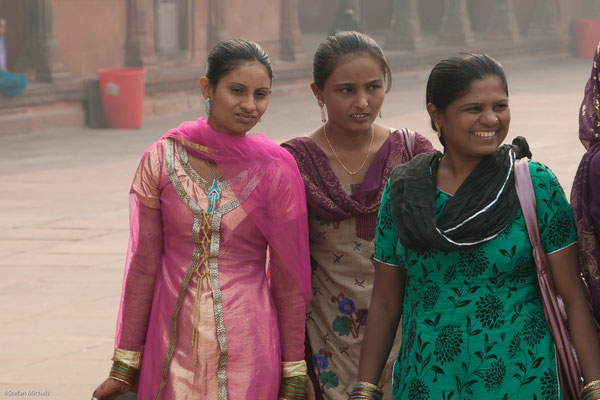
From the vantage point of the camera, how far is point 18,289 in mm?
7609

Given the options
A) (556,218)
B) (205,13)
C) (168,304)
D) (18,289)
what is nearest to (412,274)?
(556,218)

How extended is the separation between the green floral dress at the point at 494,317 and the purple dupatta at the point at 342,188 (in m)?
0.75

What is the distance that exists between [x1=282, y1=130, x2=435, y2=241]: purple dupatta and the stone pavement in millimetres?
2255

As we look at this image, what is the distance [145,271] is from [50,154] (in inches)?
437

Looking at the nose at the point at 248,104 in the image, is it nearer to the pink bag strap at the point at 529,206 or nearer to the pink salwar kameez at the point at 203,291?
the pink salwar kameez at the point at 203,291

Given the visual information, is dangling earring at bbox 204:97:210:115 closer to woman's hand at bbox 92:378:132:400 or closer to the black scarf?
the black scarf

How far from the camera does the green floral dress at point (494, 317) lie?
287cm

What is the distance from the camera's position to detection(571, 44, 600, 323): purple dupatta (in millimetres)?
3014

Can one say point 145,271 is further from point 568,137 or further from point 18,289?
point 568,137

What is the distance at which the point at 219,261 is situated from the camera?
11.0 feet

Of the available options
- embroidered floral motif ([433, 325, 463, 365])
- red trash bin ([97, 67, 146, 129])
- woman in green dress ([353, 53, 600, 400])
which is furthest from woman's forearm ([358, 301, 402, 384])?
red trash bin ([97, 67, 146, 129])

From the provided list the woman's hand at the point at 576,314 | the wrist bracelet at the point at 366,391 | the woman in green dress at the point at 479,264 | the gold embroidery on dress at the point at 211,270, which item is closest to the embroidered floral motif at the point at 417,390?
the woman in green dress at the point at 479,264

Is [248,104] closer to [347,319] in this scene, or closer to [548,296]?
[347,319]

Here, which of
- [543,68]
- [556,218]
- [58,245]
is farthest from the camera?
[543,68]
